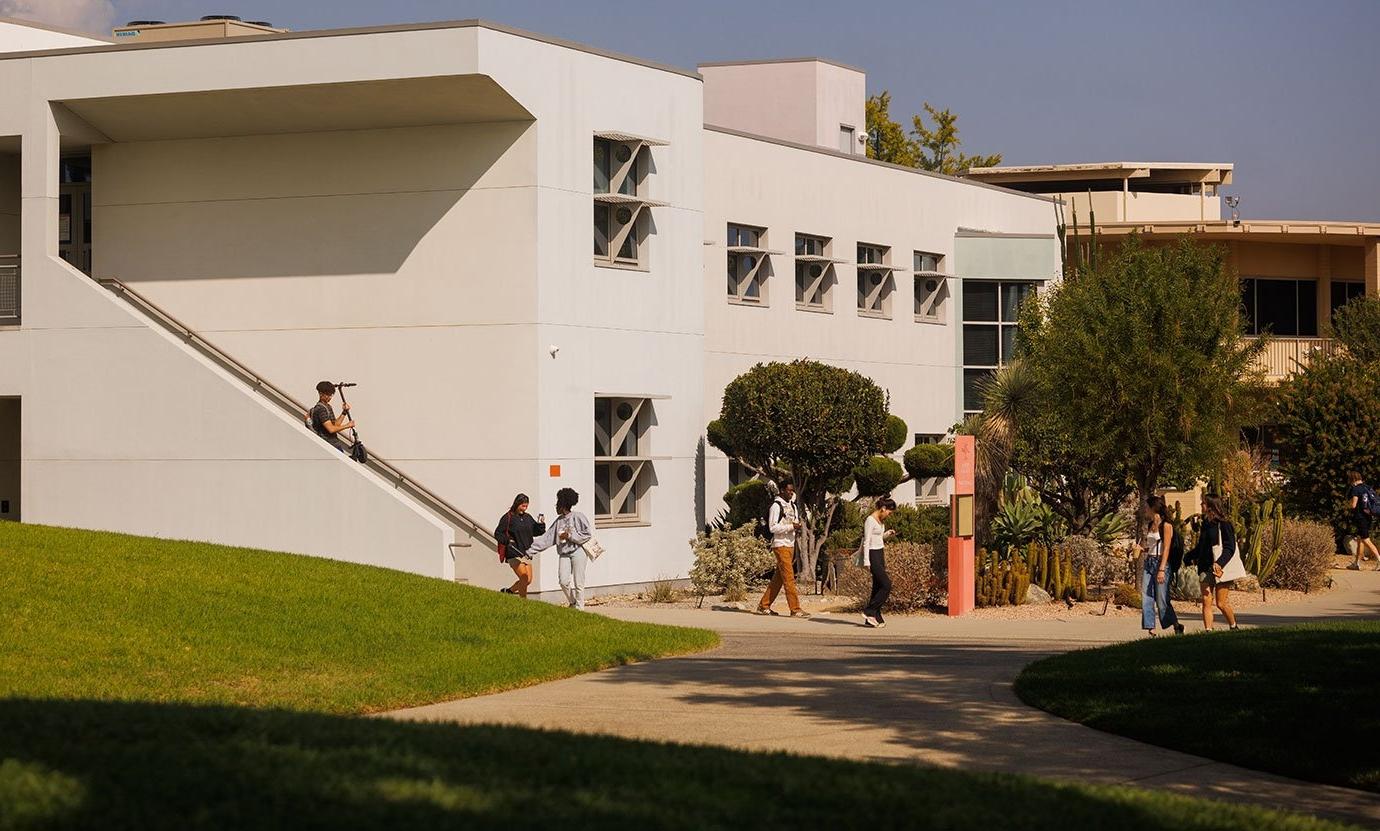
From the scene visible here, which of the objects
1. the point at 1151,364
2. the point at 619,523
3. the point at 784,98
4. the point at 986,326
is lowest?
the point at 619,523

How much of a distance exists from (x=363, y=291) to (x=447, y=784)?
2078 cm

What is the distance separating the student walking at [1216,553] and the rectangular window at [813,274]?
1298 centimetres

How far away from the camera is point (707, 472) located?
98.7 ft

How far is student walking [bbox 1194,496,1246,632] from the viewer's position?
68.5 ft

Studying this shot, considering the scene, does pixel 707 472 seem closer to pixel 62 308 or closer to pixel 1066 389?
pixel 1066 389

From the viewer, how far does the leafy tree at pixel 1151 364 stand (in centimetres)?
2531

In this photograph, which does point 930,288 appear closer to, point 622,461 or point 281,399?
point 622,461

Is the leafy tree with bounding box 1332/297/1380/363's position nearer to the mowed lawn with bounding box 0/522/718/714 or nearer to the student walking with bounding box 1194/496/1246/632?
the student walking with bounding box 1194/496/1246/632

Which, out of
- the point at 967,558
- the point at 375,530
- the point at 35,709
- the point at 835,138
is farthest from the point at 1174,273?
the point at 35,709

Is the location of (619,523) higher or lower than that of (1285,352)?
lower

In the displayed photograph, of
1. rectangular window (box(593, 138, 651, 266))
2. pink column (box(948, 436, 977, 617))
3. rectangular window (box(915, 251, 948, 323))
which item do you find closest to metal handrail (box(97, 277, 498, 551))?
rectangular window (box(593, 138, 651, 266))

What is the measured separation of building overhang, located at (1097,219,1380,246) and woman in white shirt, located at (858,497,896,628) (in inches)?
1019

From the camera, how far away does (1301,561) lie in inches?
1114

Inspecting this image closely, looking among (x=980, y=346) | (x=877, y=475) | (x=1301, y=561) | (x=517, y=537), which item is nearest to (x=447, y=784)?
(x=517, y=537)
